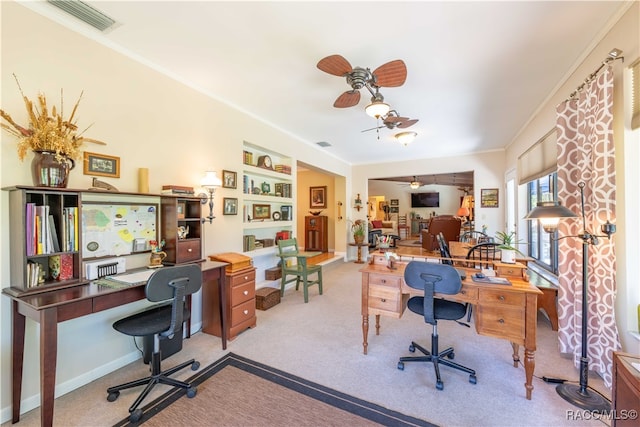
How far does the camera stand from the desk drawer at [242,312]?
2795mm

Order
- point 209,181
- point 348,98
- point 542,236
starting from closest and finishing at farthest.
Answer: point 348,98 < point 209,181 < point 542,236

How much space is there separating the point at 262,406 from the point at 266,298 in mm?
1842

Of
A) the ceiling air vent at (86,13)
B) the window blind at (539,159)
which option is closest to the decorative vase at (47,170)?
the ceiling air vent at (86,13)

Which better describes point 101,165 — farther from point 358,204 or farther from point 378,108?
point 358,204

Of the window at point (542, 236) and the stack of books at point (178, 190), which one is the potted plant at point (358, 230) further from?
the stack of books at point (178, 190)

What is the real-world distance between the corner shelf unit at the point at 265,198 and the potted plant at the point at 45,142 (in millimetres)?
1984

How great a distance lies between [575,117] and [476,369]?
2445 mm

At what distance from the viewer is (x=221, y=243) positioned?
131 inches

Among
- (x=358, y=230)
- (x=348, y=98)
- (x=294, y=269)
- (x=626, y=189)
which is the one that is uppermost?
(x=348, y=98)

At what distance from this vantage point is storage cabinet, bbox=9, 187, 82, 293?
1676 millimetres

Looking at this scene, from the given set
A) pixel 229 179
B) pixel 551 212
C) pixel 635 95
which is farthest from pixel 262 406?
pixel 635 95

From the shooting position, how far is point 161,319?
1.99 metres

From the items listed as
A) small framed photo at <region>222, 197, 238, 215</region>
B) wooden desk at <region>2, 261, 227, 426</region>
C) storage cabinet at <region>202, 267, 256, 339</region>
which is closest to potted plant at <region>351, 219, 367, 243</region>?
small framed photo at <region>222, 197, 238, 215</region>

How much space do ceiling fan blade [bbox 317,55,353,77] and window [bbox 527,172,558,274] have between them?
284 cm
